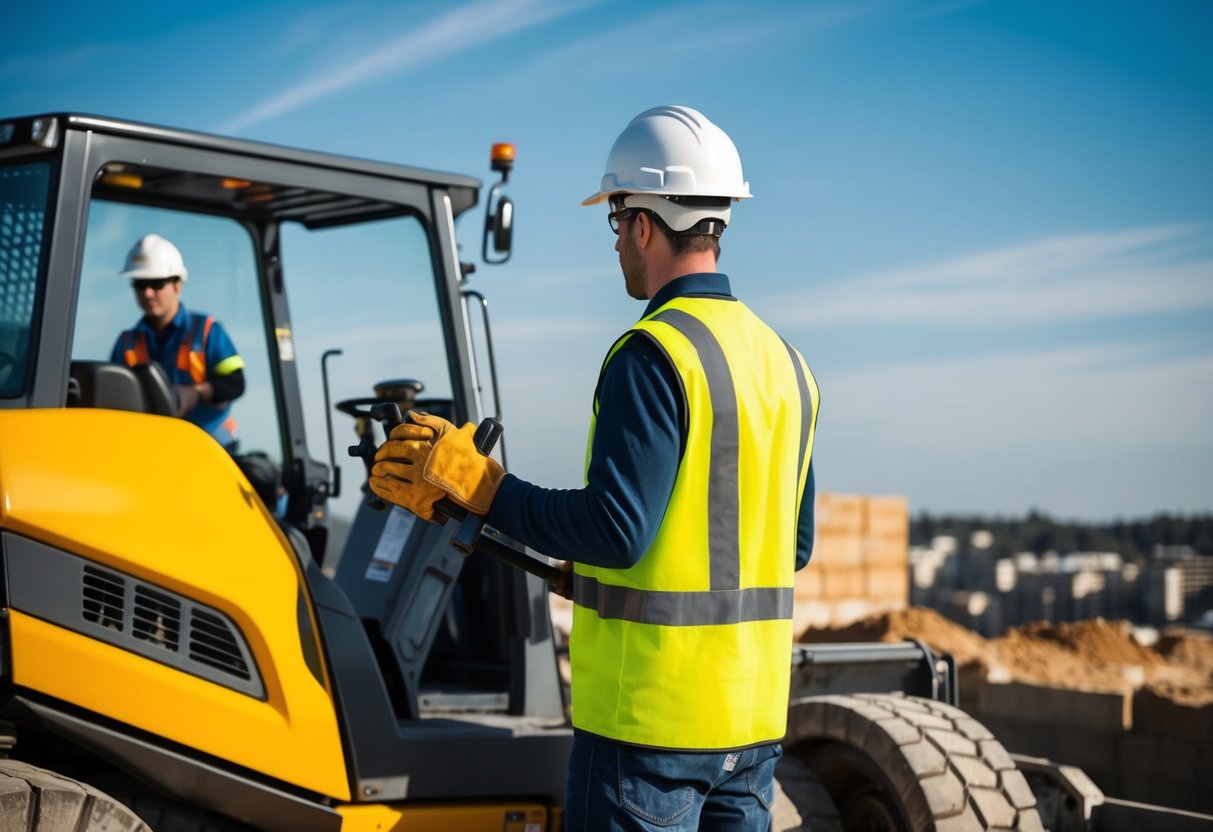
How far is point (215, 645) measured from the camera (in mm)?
3740

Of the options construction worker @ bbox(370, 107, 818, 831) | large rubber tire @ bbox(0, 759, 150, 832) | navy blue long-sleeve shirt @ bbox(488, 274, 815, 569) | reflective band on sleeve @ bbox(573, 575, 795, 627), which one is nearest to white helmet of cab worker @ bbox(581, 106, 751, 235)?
construction worker @ bbox(370, 107, 818, 831)

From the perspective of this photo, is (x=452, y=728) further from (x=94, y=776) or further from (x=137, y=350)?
(x=137, y=350)

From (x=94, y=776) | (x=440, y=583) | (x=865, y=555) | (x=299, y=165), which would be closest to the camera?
(x=94, y=776)

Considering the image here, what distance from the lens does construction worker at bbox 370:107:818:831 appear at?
9.02 ft

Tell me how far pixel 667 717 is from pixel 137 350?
302 centimetres

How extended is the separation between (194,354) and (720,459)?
2.74 m

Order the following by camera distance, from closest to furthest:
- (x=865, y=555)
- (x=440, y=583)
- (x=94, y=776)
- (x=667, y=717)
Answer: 1. (x=667, y=717)
2. (x=94, y=776)
3. (x=440, y=583)
4. (x=865, y=555)

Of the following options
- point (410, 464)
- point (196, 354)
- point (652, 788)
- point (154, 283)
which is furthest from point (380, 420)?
point (154, 283)

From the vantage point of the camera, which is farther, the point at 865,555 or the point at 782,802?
the point at 865,555

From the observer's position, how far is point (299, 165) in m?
4.30

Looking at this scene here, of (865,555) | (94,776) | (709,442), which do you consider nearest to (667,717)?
(709,442)

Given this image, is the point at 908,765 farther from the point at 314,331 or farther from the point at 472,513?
the point at 314,331

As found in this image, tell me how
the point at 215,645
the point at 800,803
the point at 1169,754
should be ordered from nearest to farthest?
1. the point at 215,645
2. the point at 800,803
3. the point at 1169,754

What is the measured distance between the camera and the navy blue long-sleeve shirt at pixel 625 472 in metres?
2.71
